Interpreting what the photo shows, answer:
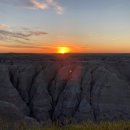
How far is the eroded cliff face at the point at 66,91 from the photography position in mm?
36125

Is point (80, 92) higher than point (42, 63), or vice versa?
point (42, 63)

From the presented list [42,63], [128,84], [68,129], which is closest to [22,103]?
[42,63]

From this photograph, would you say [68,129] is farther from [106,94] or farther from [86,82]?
[86,82]

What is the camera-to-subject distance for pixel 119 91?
38156 millimetres

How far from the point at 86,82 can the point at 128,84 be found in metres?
6.06

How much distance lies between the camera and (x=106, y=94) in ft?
123

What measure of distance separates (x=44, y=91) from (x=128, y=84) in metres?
12.1

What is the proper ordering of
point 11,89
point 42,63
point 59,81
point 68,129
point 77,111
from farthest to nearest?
1. point 42,63
2. point 59,81
3. point 11,89
4. point 77,111
5. point 68,129

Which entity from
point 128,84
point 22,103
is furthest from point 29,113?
point 128,84

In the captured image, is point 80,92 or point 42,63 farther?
point 42,63

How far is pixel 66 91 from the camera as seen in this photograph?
39375 mm

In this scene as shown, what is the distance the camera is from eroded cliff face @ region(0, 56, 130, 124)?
119ft

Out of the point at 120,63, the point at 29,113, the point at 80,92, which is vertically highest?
the point at 120,63

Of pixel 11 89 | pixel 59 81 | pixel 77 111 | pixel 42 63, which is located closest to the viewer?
pixel 77 111
